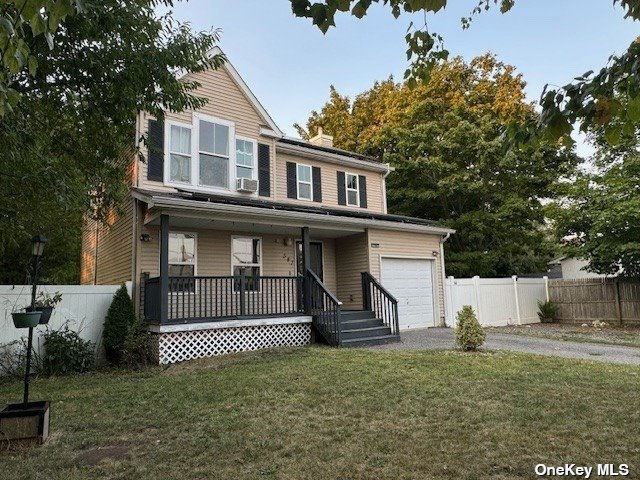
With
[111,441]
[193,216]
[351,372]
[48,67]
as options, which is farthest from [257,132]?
[111,441]

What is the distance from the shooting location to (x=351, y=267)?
13.2m

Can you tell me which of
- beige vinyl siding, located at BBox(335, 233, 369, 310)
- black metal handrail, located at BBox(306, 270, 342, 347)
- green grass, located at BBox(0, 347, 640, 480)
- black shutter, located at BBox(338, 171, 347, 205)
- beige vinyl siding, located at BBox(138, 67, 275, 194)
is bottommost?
green grass, located at BBox(0, 347, 640, 480)

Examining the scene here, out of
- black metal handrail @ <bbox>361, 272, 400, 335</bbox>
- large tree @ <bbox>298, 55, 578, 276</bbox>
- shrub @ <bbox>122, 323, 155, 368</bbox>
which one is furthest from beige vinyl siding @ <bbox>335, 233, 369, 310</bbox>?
large tree @ <bbox>298, 55, 578, 276</bbox>

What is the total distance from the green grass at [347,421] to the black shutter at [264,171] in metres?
6.05

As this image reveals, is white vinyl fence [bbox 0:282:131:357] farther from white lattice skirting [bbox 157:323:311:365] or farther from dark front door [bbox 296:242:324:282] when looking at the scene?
dark front door [bbox 296:242:324:282]

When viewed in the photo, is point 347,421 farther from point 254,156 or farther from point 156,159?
point 254,156

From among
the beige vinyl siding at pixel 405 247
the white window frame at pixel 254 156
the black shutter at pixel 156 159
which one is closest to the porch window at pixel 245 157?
the white window frame at pixel 254 156

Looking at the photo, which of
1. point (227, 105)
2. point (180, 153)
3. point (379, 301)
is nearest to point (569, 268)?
point (379, 301)

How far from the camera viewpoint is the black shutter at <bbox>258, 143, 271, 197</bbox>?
12.3 meters

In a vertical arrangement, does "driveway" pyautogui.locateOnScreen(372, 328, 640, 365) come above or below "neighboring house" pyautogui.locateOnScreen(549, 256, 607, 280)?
below

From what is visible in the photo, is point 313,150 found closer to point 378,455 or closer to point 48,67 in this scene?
point 48,67

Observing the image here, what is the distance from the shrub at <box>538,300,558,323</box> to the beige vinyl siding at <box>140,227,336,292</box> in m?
9.08

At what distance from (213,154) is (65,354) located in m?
5.97

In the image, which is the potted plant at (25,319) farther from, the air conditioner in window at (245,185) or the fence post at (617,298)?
the fence post at (617,298)
